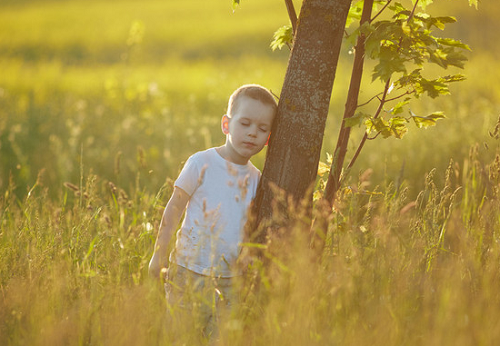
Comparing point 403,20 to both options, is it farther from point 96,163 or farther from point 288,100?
point 96,163

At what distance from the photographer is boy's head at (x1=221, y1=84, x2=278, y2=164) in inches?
117

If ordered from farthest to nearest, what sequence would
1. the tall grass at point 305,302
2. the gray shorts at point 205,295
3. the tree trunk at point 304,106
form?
the tree trunk at point 304,106 → the gray shorts at point 205,295 → the tall grass at point 305,302

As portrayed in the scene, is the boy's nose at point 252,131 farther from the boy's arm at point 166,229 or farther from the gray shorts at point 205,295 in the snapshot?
the gray shorts at point 205,295

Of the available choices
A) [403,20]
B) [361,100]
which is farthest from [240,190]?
[361,100]

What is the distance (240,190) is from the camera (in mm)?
3039

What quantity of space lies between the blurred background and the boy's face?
549 mm

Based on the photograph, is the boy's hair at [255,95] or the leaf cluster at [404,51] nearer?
the leaf cluster at [404,51]

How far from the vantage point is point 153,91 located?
899cm

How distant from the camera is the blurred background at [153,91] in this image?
631 cm

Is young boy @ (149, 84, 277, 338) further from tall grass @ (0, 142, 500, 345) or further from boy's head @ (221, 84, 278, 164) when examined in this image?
tall grass @ (0, 142, 500, 345)

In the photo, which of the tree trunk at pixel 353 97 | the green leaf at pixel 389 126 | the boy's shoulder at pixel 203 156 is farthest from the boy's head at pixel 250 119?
the green leaf at pixel 389 126

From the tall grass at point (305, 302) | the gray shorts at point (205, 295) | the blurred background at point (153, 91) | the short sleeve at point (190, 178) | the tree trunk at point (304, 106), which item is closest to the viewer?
the tall grass at point (305, 302)

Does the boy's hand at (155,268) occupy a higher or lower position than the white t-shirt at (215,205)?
lower

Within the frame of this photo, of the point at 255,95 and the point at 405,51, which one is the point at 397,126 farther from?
the point at 255,95
